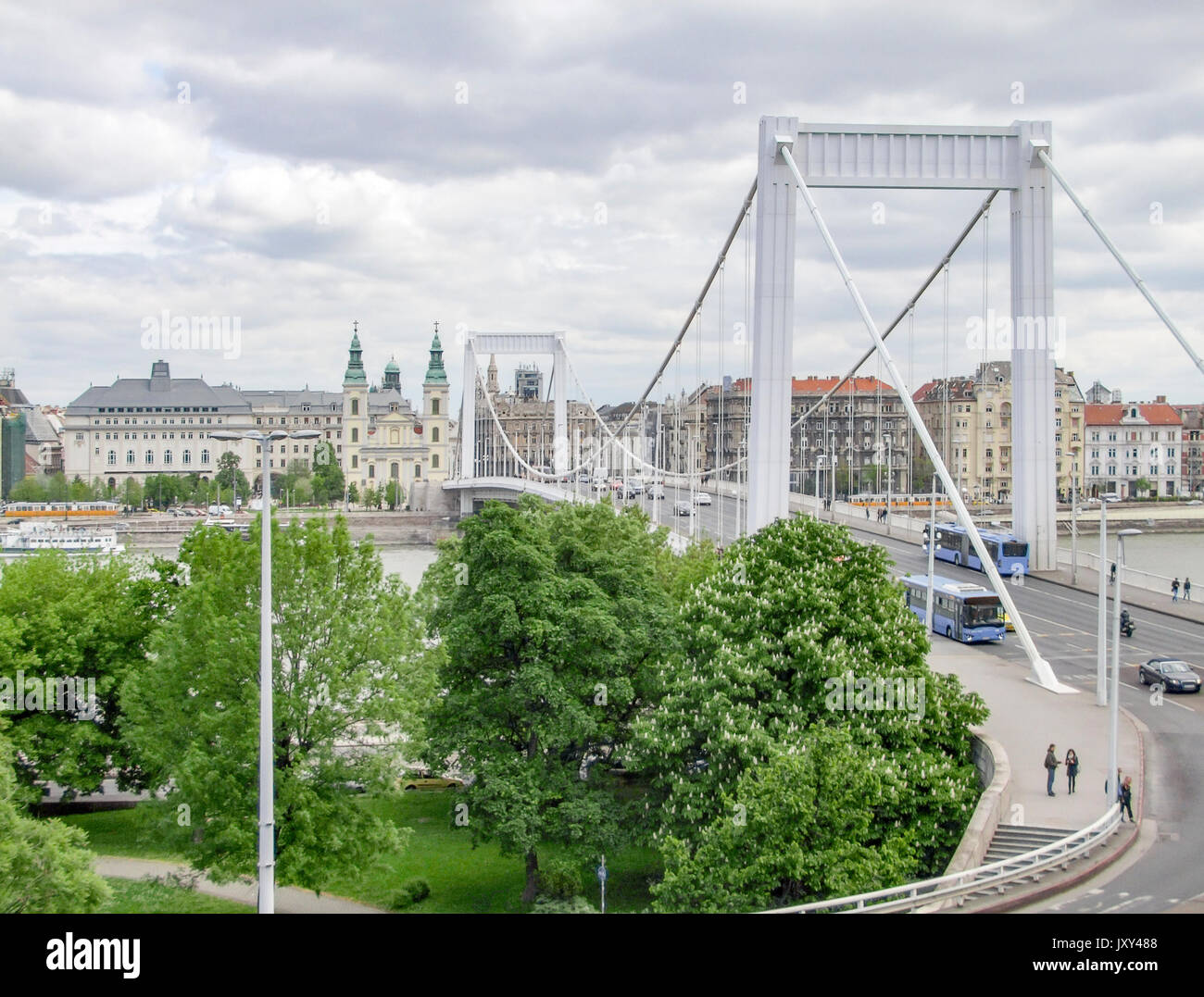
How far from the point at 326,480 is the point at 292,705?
409 ft

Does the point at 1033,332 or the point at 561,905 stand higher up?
the point at 1033,332

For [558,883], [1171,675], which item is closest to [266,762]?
[558,883]

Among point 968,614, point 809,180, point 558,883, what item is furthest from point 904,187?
point 558,883

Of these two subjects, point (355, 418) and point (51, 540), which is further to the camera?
point (355, 418)

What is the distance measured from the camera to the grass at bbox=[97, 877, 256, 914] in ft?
67.5

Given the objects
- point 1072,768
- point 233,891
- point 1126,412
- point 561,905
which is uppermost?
point 1126,412

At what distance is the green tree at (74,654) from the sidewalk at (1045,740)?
1574 centimetres

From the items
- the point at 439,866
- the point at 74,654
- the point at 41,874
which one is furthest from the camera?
the point at 74,654

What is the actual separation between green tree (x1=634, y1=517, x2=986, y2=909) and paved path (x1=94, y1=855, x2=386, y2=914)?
19.2 feet

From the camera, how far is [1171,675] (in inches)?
1075

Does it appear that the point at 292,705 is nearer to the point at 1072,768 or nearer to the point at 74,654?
the point at 74,654

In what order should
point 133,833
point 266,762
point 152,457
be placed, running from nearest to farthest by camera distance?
point 266,762
point 133,833
point 152,457

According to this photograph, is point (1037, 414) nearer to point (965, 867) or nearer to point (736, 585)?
point (736, 585)
